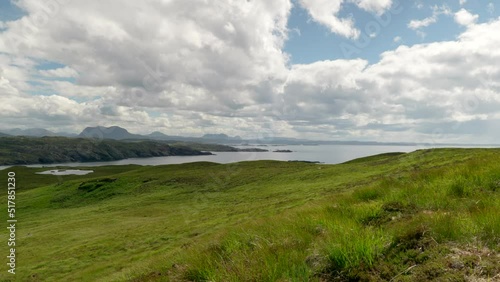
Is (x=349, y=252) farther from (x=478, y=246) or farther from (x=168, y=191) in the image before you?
(x=168, y=191)

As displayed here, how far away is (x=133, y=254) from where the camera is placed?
23781 millimetres

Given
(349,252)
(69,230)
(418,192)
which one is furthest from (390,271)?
(69,230)

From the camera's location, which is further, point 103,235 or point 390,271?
point 103,235

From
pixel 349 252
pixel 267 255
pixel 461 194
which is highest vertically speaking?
pixel 461 194

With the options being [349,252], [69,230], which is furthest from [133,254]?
[349,252]

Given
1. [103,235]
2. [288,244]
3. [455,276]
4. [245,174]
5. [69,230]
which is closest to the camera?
[455,276]

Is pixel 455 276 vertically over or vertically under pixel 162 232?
over

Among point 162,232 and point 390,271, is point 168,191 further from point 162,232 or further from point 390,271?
point 390,271

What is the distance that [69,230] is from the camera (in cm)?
3747

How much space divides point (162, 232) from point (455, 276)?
28.0 m

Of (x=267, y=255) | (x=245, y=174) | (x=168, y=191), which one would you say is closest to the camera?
(x=267, y=255)

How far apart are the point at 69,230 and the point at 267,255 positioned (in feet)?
130

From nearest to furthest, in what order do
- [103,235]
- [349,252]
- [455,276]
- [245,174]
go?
1. [455,276]
2. [349,252]
3. [103,235]
4. [245,174]

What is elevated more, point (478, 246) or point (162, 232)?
point (478, 246)
